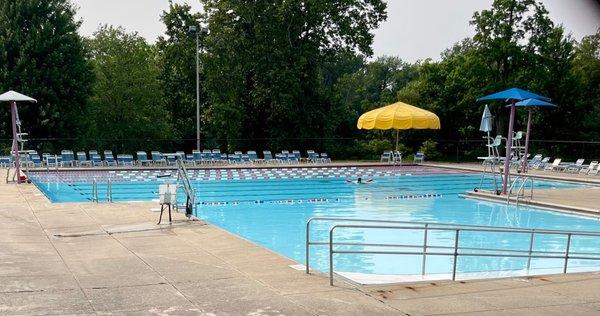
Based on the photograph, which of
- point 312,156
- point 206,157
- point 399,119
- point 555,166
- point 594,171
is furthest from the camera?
point 312,156

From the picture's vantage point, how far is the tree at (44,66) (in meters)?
27.9

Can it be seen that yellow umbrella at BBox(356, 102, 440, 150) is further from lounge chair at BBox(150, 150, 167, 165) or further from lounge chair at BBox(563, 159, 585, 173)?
lounge chair at BBox(150, 150, 167, 165)

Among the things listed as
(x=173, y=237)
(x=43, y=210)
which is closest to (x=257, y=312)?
(x=173, y=237)

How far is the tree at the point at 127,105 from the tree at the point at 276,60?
2908 millimetres

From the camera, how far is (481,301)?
548 centimetres

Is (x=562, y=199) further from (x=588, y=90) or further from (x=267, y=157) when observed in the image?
(x=588, y=90)

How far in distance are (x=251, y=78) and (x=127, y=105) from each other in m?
6.71

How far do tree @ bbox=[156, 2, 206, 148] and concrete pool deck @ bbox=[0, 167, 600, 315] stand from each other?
83.1 ft

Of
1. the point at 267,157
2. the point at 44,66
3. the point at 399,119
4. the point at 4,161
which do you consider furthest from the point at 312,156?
the point at 4,161

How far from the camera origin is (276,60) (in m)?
31.0

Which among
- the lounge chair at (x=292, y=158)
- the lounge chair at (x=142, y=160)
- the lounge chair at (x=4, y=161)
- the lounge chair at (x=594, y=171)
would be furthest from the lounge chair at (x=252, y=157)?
the lounge chair at (x=594, y=171)

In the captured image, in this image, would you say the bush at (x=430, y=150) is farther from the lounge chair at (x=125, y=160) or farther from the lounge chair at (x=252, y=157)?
the lounge chair at (x=125, y=160)

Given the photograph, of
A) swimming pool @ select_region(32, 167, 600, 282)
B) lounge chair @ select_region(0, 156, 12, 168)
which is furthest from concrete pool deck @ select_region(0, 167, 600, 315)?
lounge chair @ select_region(0, 156, 12, 168)

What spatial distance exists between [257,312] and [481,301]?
6.79 feet
